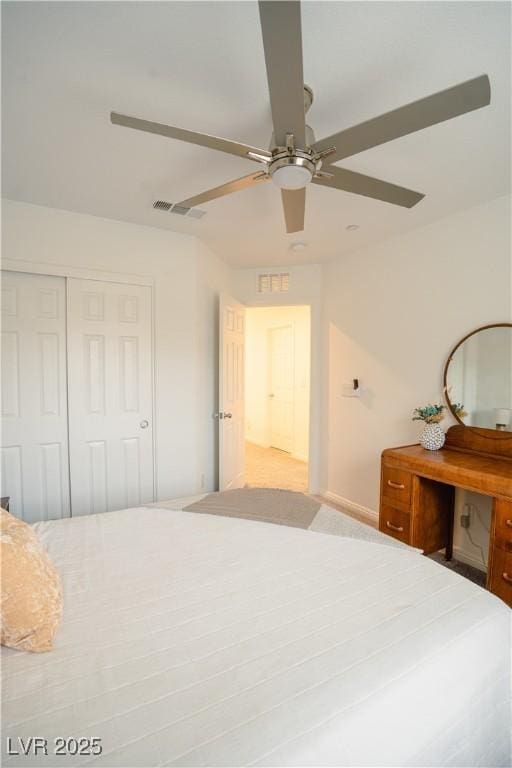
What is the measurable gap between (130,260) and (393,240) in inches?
88.1

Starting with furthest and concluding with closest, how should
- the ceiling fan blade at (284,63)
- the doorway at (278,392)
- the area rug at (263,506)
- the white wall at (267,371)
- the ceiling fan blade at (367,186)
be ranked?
1. the white wall at (267,371)
2. the doorway at (278,392)
3. the area rug at (263,506)
4. the ceiling fan blade at (367,186)
5. the ceiling fan blade at (284,63)

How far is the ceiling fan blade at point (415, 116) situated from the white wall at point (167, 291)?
192 cm

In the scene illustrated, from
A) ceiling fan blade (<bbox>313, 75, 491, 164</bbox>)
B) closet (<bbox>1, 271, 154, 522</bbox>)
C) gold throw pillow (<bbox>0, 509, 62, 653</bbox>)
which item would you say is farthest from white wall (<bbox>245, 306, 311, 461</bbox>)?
gold throw pillow (<bbox>0, 509, 62, 653</bbox>)

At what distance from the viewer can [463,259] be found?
100 inches

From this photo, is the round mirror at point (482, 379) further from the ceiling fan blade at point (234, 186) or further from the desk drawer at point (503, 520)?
the ceiling fan blade at point (234, 186)

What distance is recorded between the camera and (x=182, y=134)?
1224 mm

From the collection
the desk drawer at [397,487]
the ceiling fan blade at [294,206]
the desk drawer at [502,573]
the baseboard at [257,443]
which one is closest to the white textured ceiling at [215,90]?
the ceiling fan blade at [294,206]

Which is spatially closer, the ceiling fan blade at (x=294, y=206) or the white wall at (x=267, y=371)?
the ceiling fan blade at (x=294, y=206)

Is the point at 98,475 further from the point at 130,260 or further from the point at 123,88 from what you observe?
the point at 123,88

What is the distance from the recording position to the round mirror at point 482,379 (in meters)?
2.32

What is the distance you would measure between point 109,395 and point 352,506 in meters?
2.51

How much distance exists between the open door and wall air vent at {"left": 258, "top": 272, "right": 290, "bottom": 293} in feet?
1.21

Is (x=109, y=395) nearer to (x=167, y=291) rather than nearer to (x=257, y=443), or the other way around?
(x=167, y=291)

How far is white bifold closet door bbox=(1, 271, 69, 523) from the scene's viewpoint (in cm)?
244
